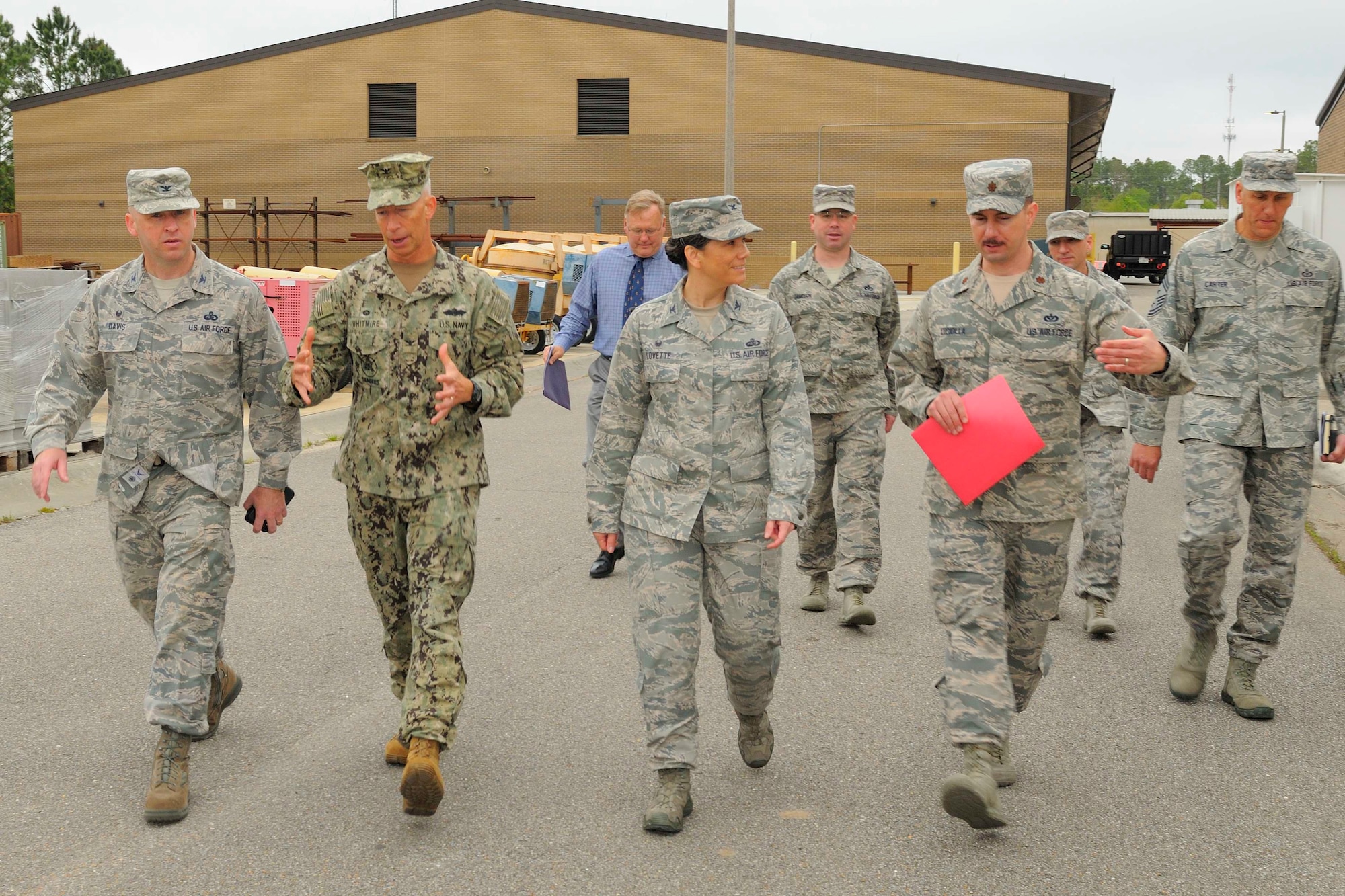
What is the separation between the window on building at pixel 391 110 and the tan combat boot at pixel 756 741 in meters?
45.1

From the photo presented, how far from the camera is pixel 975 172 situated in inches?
175

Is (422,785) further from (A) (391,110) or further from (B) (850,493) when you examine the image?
(A) (391,110)

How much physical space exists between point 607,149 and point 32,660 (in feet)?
137

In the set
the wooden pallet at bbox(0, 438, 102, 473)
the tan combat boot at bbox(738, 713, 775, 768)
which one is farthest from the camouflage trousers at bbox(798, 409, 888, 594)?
the wooden pallet at bbox(0, 438, 102, 473)

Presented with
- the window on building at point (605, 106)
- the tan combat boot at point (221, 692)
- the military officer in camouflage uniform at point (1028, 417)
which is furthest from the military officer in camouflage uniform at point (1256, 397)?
the window on building at point (605, 106)

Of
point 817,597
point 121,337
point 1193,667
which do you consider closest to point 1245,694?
point 1193,667

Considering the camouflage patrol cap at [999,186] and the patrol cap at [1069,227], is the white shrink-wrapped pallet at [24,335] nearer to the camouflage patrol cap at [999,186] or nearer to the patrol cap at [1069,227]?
the patrol cap at [1069,227]

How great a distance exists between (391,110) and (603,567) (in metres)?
42.6

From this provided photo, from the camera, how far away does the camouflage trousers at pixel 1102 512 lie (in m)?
6.88

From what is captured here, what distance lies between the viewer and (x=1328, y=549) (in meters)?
8.89

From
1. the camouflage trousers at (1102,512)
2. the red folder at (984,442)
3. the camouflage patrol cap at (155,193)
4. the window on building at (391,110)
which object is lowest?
the camouflage trousers at (1102,512)

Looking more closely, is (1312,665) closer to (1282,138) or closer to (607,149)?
(607,149)

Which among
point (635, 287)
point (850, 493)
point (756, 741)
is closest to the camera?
point (756, 741)

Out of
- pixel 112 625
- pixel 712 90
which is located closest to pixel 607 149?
pixel 712 90
